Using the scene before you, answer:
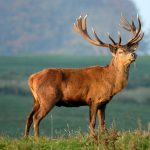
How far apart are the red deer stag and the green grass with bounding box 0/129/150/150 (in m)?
1.25

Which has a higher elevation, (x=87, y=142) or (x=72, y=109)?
(x=87, y=142)

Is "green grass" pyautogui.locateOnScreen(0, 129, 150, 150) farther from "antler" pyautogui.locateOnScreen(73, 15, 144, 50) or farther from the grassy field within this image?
the grassy field

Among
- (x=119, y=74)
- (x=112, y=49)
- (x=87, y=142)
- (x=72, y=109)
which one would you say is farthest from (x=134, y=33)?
(x=72, y=109)

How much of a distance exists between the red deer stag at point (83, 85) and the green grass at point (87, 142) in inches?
49.4

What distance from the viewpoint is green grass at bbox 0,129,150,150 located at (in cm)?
1045

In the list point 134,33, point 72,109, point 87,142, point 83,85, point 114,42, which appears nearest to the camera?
point 87,142

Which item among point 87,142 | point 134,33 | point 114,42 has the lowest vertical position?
point 87,142

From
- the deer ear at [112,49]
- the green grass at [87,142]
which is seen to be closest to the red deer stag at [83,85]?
the deer ear at [112,49]

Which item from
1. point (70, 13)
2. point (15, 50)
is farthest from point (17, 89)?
point (70, 13)

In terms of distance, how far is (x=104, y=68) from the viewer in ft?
44.2

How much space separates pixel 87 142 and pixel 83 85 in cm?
235

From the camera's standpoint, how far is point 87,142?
35.4 ft

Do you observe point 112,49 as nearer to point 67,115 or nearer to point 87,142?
point 87,142

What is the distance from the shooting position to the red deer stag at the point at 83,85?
12688mm
